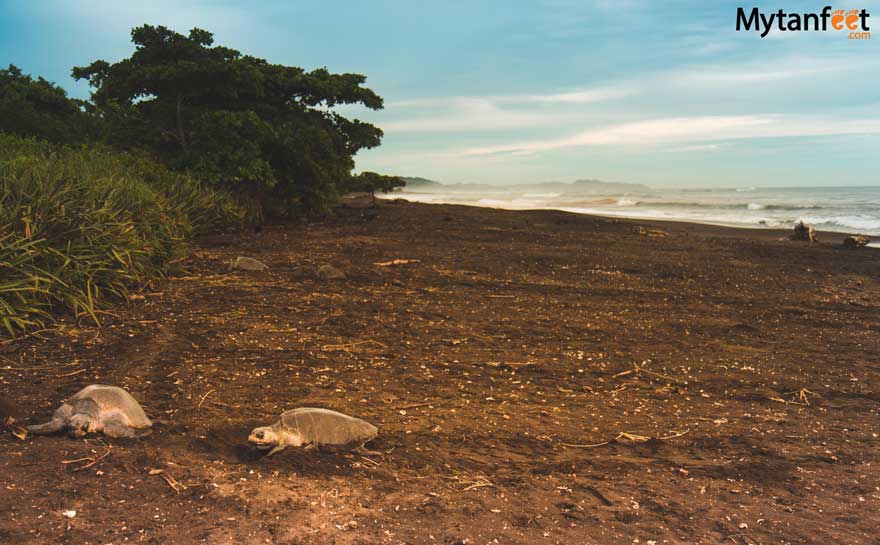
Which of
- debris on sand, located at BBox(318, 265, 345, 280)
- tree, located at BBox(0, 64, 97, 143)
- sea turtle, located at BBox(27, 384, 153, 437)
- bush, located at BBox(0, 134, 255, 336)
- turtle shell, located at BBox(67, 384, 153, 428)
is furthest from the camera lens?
tree, located at BBox(0, 64, 97, 143)

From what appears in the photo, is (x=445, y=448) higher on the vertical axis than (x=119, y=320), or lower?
lower

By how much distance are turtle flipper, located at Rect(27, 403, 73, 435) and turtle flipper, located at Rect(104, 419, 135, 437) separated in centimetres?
18

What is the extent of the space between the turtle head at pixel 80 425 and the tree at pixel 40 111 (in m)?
15.4

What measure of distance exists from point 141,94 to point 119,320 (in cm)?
926

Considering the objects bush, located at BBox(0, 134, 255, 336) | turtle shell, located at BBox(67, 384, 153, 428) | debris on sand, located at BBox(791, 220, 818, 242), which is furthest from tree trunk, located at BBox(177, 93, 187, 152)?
debris on sand, located at BBox(791, 220, 818, 242)

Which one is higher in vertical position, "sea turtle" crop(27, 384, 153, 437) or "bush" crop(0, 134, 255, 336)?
"bush" crop(0, 134, 255, 336)

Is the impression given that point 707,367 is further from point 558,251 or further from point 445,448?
point 558,251

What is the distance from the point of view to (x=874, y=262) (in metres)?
9.94

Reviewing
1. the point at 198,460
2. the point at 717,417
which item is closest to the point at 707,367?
the point at 717,417

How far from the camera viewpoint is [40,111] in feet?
67.7

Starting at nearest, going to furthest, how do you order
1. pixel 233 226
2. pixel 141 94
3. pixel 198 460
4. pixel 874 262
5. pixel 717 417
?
pixel 198 460
pixel 717 417
pixel 874 262
pixel 233 226
pixel 141 94

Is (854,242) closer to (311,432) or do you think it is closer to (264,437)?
(311,432)

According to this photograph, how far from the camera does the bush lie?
16.1ft

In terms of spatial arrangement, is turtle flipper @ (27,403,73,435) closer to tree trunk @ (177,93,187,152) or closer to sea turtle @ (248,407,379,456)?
sea turtle @ (248,407,379,456)
